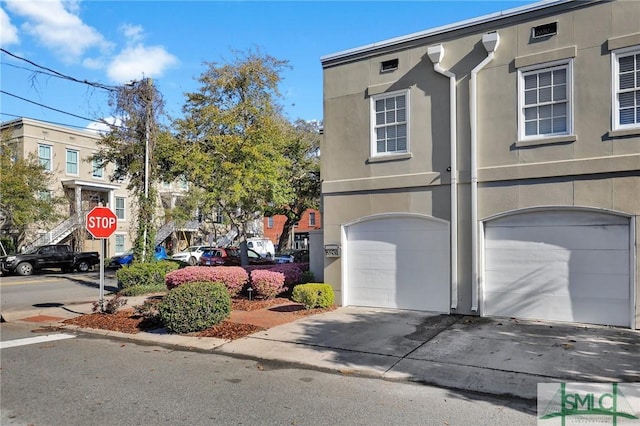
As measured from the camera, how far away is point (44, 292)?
17.1 m

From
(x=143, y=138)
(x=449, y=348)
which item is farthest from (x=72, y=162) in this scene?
(x=449, y=348)

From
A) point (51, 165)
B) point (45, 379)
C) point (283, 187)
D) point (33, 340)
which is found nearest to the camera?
point (45, 379)

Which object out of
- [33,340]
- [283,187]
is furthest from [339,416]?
[283,187]

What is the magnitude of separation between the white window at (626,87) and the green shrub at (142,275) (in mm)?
14094

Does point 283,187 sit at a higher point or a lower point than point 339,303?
higher

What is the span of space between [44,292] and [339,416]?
15.9 metres

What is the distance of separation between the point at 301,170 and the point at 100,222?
17.1 meters

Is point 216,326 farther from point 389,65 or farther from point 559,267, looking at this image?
point 389,65

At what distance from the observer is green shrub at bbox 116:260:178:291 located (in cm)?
1611

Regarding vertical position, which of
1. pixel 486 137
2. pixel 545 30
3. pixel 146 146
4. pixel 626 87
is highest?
pixel 545 30

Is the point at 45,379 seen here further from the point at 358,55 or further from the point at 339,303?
the point at 358,55

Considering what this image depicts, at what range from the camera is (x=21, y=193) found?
86.7 ft

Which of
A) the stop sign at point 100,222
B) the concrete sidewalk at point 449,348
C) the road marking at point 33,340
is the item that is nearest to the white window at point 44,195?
the stop sign at point 100,222

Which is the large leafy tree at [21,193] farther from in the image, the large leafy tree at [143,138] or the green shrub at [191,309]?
the green shrub at [191,309]
